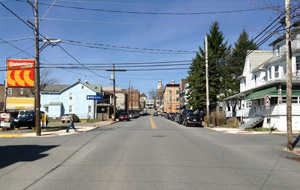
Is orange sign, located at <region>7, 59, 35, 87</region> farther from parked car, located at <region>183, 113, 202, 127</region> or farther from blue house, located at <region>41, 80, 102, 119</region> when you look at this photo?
blue house, located at <region>41, 80, 102, 119</region>

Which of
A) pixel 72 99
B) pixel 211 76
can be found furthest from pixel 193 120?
pixel 72 99

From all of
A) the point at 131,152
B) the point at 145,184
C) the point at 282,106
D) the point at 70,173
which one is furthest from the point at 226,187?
the point at 282,106

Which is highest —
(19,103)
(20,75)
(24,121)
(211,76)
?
(211,76)

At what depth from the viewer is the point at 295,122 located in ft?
81.0

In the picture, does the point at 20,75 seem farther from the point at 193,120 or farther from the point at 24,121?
the point at 193,120

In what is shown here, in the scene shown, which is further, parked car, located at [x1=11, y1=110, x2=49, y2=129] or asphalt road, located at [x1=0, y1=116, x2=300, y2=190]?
parked car, located at [x1=11, y1=110, x2=49, y2=129]

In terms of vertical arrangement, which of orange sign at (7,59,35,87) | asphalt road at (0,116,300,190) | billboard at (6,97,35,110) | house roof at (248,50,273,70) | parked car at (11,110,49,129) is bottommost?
asphalt road at (0,116,300,190)

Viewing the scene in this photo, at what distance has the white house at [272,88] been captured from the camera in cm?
2478

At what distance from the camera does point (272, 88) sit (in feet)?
83.5

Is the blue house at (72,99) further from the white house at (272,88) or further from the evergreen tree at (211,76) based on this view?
the white house at (272,88)

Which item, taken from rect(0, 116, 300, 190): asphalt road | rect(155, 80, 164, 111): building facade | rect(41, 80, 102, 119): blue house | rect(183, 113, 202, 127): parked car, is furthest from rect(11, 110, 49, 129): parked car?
rect(155, 80, 164, 111): building facade

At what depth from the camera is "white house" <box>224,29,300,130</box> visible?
24.8 metres

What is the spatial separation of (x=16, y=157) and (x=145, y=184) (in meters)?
6.56

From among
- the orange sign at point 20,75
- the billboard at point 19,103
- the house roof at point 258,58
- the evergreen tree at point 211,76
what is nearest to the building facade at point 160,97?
the evergreen tree at point 211,76
